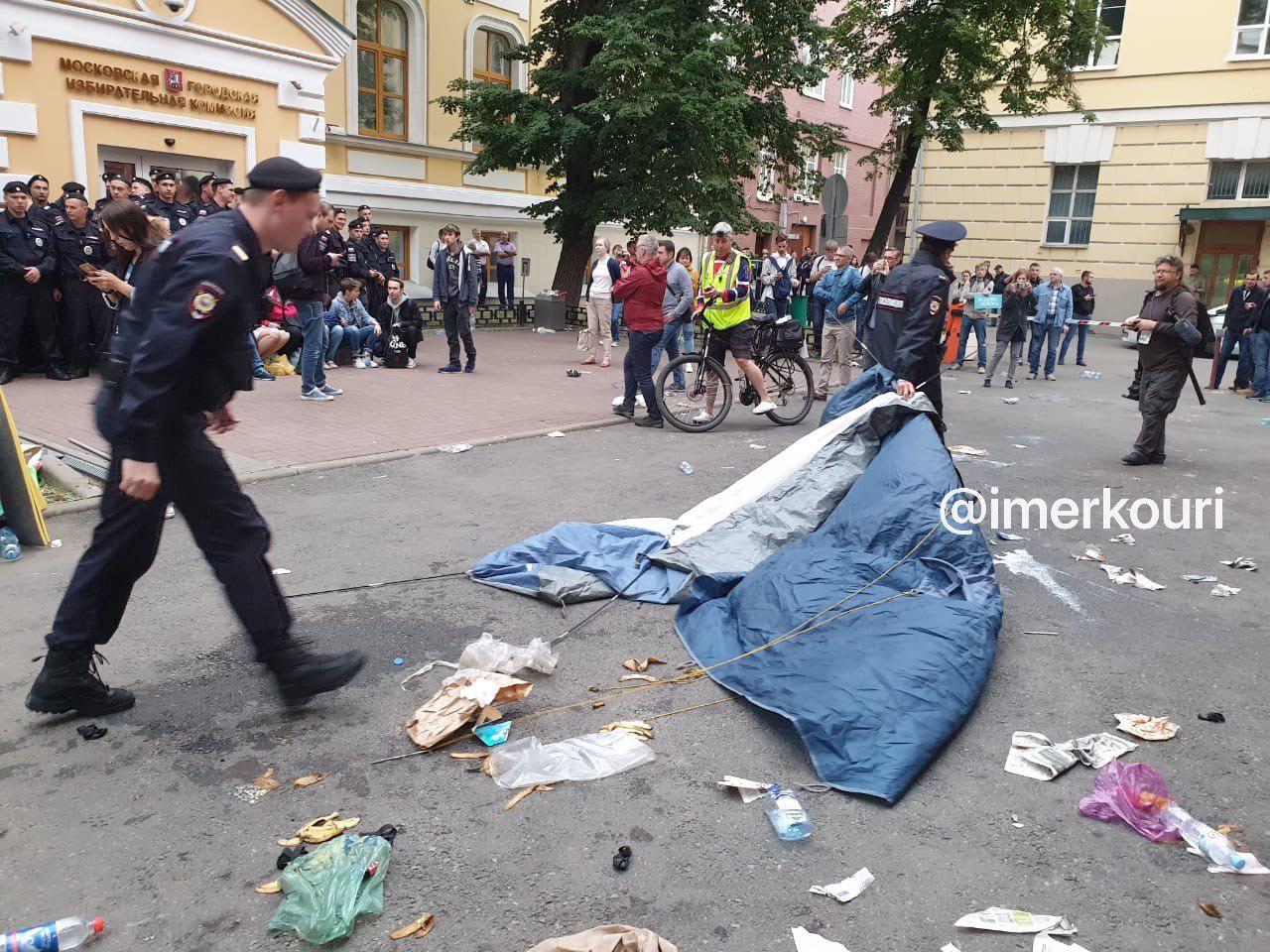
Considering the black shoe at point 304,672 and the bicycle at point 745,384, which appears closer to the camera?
the black shoe at point 304,672

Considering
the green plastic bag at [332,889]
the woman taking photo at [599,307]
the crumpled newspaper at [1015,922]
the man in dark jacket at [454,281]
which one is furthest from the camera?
the woman taking photo at [599,307]

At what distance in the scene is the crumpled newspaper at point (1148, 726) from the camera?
3834 millimetres

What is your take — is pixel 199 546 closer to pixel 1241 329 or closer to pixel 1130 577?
pixel 1130 577

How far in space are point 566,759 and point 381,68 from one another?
21846mm

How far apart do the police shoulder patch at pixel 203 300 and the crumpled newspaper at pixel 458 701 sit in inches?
64.0

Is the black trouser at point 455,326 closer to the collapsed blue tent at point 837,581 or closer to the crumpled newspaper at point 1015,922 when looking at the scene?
the collapsed blue tent at point 837,581

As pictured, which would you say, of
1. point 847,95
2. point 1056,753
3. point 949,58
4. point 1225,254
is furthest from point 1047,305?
point 847,95

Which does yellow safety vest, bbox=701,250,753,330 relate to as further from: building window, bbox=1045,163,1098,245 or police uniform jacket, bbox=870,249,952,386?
building window, bbox=1045,163,1098,245

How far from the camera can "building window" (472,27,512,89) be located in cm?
2389

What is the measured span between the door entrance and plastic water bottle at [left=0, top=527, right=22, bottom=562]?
31.6m

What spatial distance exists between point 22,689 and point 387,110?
20767 millimetres

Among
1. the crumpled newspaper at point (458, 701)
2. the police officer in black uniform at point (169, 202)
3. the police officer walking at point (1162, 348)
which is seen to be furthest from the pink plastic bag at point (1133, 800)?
the police officer in black uniform at point (169, 202)

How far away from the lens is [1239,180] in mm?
28734

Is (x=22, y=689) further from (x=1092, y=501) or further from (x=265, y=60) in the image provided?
(x=265, y=60)
